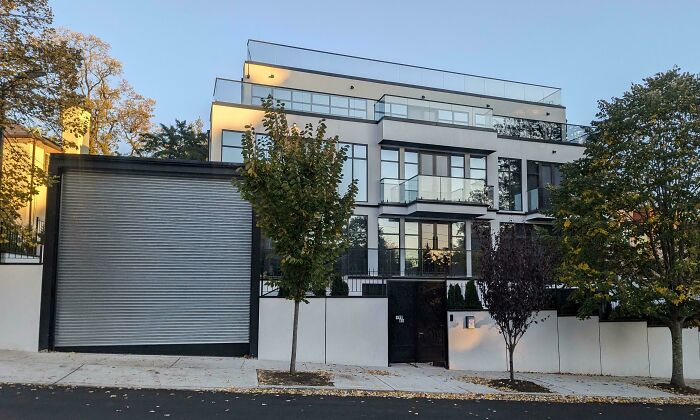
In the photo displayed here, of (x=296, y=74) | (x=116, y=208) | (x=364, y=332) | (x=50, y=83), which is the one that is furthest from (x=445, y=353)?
(x=296, y=74)

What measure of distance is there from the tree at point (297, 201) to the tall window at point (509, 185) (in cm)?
1472

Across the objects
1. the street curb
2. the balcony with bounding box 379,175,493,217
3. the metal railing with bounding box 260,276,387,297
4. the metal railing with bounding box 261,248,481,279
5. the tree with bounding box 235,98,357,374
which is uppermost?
the balcony with bounding box 379,175,493,217

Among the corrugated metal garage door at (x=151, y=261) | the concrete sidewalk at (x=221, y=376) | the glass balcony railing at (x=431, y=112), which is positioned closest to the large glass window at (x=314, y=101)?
the glass balcony railing at (x=431, y=112)

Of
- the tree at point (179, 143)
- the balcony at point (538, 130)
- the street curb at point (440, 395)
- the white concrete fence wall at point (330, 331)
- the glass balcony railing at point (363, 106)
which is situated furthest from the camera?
the tree at point (179, 143)

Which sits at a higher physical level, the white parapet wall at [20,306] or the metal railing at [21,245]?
the metal railing at [21,245]

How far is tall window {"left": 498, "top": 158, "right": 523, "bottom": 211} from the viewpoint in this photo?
24.1 m

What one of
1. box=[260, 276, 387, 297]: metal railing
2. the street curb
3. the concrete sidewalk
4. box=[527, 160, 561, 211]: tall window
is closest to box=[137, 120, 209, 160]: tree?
box=[527, 160, 561, 211]: tall window

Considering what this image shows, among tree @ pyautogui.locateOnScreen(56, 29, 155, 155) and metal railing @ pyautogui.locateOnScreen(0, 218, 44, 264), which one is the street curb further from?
tree @ pyautogui.locateOnScreen(56, 29, 155, 155)

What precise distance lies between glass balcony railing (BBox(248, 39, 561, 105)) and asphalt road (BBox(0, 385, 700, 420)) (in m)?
18.7

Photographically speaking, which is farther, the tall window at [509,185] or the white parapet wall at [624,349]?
the tall window at [509,185]

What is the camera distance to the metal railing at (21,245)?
38.8 ft

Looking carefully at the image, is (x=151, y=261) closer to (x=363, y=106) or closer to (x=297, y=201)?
(x=297, y=201)

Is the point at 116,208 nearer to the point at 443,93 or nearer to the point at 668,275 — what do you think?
the point at 668,275

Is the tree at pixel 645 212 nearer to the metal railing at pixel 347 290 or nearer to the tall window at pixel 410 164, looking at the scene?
the metal railing at pixel 347 290
